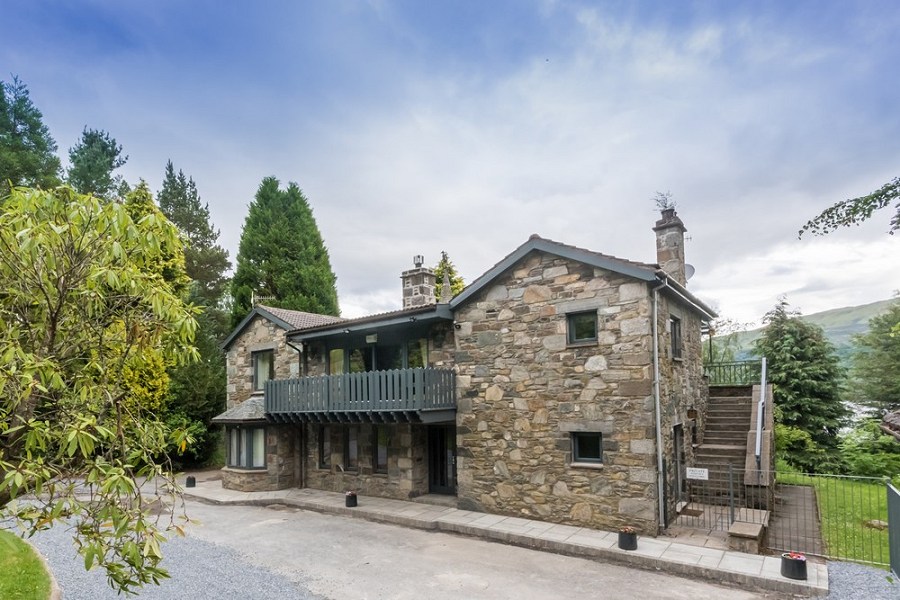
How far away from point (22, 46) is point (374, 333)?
9480 millimetres

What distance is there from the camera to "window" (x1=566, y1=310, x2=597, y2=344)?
10773 mm

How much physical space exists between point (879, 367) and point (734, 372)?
16.9m

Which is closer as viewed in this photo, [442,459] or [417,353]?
[442,459]

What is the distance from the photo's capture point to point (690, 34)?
11.1 meters

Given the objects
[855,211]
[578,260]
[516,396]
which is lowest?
[516,396]

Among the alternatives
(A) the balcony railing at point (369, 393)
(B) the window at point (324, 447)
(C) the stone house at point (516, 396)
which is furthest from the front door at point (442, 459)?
(B) the window at point (324, 447)

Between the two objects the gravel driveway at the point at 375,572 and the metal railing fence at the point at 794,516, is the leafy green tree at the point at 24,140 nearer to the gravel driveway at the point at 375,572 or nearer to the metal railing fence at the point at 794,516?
the gravel driveway at the point at 375,572

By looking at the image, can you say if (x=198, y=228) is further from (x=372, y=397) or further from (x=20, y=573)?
(x=20, y=573)

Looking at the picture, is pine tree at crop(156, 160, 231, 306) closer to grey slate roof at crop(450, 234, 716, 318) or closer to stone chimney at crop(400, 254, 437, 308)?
stone chimney at crop(400, 254, 437, 308)

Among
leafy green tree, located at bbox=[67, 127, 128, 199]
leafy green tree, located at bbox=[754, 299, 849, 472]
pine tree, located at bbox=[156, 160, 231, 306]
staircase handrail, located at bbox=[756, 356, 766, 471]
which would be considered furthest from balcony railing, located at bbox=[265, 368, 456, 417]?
pine tree, located at bbox=[156, 160, 231, 306]

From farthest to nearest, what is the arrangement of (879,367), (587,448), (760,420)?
(879,367)
(760,420)
(587,448)

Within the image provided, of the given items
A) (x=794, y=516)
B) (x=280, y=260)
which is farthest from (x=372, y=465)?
(x=280, y=260)

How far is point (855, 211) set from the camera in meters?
9.48

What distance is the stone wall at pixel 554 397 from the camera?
9.99 m
